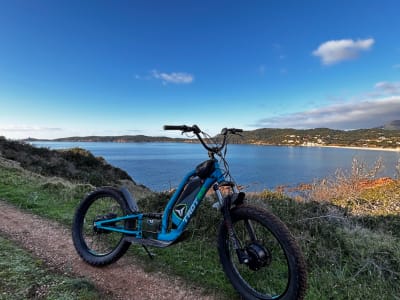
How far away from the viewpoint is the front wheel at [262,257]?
91.0 inches

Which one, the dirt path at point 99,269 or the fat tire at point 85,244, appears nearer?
the dirt path at point 99,269

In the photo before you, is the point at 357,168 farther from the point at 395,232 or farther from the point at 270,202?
the point at 270,202

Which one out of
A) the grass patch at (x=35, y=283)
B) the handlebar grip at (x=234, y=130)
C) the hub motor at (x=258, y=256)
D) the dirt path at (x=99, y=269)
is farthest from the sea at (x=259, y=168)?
the grass patch at (x=35, y=283)

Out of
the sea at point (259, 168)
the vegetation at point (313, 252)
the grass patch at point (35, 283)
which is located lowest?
the sea at point (259, 168)

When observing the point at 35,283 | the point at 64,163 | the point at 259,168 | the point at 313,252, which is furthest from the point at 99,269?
the point at 259,168

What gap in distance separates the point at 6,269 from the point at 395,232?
7748 mm

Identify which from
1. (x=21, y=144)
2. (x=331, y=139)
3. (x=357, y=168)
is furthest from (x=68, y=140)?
(x=357, y=168)

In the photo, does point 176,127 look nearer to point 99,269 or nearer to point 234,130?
point 234,130

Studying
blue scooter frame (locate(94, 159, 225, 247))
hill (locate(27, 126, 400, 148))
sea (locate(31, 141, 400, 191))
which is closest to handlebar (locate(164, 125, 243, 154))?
blue scooter frame (locate(94, 159, 225, 247))

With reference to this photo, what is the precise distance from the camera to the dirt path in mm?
2979

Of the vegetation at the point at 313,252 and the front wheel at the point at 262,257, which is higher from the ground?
the front wheel at the point at 262,257

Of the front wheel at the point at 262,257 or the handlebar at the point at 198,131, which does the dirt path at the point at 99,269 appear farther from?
the handlebar at the point at 198,131

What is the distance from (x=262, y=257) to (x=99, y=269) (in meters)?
2.14

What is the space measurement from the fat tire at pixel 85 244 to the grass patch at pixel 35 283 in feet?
1.49
